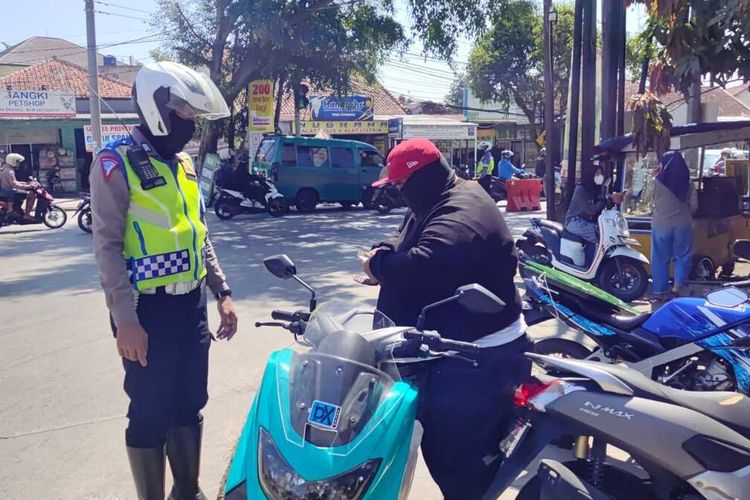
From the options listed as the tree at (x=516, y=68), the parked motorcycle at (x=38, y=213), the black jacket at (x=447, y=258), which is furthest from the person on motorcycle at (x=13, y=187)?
the tree at (x=516, y=68)

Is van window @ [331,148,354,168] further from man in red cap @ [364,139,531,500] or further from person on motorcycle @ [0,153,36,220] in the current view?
man in red cap @ [364,139,531,500]

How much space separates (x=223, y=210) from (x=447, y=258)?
14.7 metres

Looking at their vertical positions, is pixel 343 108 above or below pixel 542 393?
above

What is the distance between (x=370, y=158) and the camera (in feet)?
64.0

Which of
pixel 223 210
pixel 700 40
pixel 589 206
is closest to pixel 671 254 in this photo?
pixel 589 206

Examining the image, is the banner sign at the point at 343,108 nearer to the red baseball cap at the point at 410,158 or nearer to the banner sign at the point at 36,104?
the banner sign at the point at 36,104

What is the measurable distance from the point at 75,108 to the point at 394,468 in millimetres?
28989

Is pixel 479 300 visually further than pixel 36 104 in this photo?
No

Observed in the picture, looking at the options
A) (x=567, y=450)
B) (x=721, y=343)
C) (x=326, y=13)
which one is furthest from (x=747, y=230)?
(x=326, y=13)

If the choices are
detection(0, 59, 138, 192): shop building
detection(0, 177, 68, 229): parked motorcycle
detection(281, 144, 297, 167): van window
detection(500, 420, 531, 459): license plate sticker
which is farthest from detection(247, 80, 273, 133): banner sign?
detection(500, 420, 531, 459): license plate sticker

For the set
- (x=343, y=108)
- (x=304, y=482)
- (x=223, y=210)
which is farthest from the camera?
(x=343, y=108)

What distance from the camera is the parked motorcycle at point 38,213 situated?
1440 cm

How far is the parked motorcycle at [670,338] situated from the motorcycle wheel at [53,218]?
13197 millimetres

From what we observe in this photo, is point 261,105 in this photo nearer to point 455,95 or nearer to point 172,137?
point 172,137
